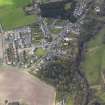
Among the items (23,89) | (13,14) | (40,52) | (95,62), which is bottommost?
(23,89)

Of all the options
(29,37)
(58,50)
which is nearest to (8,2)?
(29,37)

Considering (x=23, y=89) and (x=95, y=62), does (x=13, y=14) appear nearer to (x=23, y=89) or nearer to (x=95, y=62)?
(x=23, y=89)

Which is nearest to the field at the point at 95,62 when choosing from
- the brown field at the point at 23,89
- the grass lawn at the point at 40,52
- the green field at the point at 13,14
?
the brown field at the point at 23,89

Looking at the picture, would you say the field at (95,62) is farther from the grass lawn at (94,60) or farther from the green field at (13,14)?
the green field at (13,14)

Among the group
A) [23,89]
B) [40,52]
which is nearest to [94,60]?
[40,52]

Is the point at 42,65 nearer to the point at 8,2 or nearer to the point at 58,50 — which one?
the point at 58,50

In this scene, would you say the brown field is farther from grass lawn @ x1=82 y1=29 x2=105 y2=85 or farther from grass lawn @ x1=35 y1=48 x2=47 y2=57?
grass lawn @ x1=82 y1=29 x2=105 y2=85

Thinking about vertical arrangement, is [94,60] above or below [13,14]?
below
